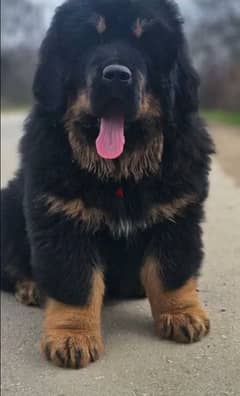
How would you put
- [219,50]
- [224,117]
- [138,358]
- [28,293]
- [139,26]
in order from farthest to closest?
1. [219,50]
2. [224,117]
3. [28,293]
4. [139,26]
5. [138,358]

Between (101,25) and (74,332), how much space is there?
4.88ft

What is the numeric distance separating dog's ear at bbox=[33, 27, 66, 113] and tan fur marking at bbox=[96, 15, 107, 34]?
0.79 ft

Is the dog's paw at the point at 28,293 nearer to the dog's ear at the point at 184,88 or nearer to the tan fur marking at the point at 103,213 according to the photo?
the tan fur marking at the point at 103,213

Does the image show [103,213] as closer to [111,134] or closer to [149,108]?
[111,134]

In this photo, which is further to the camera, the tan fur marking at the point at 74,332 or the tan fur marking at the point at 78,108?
the tan fur marking at the point at 78,108

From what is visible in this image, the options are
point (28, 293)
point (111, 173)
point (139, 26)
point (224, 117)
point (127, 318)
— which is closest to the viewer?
point (139, 26)

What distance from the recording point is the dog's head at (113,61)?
314cm

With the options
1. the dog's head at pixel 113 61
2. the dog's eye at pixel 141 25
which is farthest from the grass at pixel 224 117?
the dog's eye at pixel 141 25

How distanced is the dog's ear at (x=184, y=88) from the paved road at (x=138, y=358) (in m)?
1.09

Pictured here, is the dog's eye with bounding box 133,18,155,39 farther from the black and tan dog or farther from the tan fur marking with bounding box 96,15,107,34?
the tan fur marking with bounding box 96,15,107,34

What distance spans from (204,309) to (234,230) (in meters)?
2.19

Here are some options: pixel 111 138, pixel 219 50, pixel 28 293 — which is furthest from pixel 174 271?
pixel 219 50

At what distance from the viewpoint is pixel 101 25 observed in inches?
126

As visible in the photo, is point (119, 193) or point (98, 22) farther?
point (119, 193)
